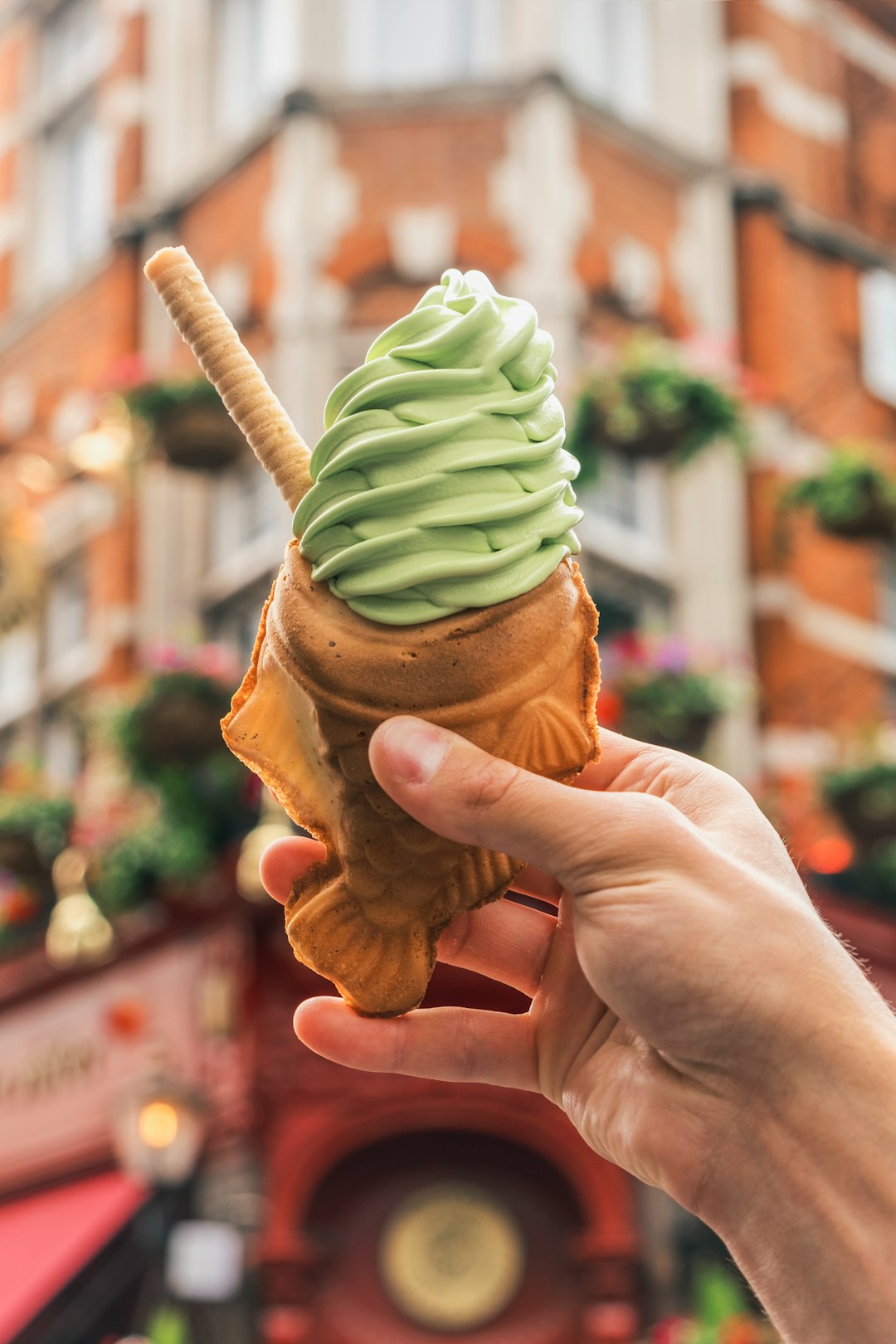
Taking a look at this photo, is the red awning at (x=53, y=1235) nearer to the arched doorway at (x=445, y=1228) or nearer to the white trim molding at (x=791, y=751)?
the arched doorway at (x=445, y=1228)

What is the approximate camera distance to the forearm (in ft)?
6.77

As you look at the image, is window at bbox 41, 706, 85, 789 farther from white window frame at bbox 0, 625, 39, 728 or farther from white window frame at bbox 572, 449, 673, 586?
white window frame at bbox 572, 449, 673, 586

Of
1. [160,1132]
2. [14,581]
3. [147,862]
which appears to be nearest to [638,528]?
[147,862]

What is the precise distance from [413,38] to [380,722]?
952 centimetres

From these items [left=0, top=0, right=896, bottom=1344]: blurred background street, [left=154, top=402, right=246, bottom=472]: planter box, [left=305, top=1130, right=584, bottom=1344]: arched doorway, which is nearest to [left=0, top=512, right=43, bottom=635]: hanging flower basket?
[left=0, top=0, right=896, bottom=1344]: blurred background street

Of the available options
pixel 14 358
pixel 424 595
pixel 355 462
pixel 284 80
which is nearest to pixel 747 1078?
pixel 424 595

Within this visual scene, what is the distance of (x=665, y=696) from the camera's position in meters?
8.40

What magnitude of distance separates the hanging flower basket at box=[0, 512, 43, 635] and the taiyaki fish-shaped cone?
745 cm

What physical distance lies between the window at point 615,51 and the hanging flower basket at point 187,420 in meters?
3.60

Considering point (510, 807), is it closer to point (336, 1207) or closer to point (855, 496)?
point (336, 1207)

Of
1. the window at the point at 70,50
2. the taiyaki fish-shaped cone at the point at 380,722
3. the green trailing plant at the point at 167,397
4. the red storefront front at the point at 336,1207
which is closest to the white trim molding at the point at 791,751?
the red storefront front at the point at 336,1207

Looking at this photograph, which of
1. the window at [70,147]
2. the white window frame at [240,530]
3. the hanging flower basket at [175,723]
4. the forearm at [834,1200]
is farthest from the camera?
the window at [70,147]

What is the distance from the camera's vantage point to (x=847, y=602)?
34.8 ft

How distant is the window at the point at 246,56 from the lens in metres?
10.9
